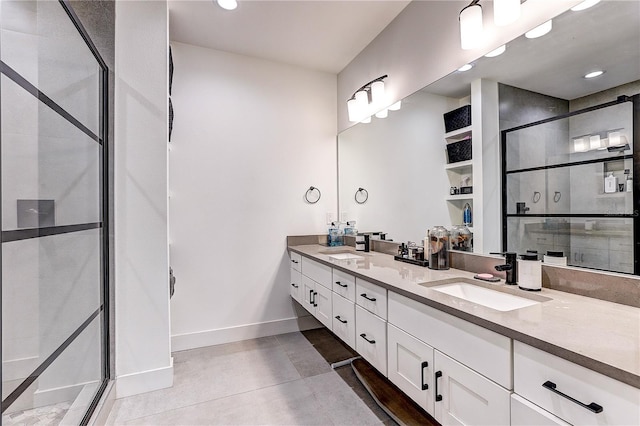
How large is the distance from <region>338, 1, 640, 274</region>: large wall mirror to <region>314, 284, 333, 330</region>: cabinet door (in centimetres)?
76

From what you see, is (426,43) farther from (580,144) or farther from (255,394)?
(255,394)

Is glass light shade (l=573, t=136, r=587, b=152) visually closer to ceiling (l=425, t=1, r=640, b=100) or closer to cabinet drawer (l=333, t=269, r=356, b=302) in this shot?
ceiling (l=425, t=1, r=640, b=100)

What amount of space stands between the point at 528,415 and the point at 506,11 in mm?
1624

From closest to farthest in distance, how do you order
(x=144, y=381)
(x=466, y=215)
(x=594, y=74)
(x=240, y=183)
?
(x=594, y=74), (x=466, y=215), (x=144, y=381), (x=240, y=183)

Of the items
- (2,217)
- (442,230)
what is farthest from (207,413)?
(442,230)

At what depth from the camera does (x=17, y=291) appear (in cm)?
109

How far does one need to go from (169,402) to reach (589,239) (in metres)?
2.37

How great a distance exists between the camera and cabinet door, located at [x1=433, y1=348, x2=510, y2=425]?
96cm

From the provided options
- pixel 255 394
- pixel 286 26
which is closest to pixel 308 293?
pixel 255 394

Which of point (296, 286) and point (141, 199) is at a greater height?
point (141, 199)

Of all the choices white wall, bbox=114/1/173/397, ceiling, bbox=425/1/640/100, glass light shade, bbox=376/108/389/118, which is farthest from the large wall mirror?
white wall, bbox=114/1/173/397

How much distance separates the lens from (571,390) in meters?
0.77

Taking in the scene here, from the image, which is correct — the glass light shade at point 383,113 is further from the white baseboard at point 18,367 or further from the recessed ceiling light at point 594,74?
the white baseboard at point 18,367

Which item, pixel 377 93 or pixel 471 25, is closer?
pixel 471 25
